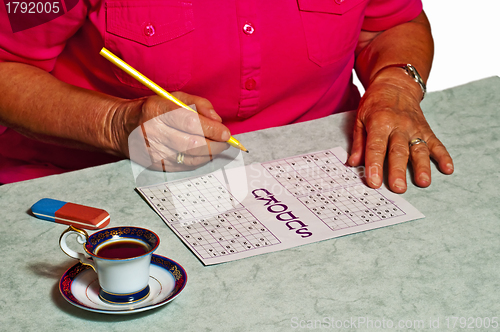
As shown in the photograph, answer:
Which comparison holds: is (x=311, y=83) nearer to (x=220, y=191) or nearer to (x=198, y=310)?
(x=220, y=191)

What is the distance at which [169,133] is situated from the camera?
1.10 meters

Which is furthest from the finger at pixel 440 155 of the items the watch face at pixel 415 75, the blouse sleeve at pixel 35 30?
the blouse sleeve at pixel 35 30

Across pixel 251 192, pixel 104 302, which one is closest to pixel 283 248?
pixel 251 192

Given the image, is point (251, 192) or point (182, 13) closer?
point (251, 192)

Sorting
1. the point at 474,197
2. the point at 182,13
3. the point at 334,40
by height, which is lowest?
the point at 474,197

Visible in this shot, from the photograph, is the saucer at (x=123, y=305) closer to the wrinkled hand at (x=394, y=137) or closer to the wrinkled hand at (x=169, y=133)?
the wrinkled hand at (x=169, y=133)

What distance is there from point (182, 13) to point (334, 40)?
417 millimetres

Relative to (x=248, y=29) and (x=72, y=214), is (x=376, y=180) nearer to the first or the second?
A: (x=248, y=29)

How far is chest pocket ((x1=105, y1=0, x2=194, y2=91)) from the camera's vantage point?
1253 millimetres

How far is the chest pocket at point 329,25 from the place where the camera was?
1368 millimetres

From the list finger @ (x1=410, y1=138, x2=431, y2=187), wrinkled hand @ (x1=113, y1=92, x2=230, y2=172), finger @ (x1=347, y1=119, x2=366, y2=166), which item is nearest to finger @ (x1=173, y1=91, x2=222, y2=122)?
wrinkled hand @ (x1=113, y1=92, x2=230, y2=172)

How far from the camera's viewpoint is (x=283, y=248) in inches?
36.4

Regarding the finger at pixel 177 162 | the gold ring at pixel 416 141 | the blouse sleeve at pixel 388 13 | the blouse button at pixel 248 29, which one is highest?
the blouse button at pixel 248 29

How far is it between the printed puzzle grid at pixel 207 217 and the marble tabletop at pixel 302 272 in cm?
2
